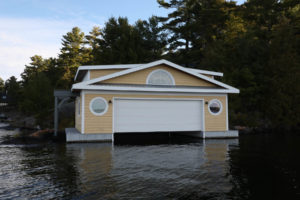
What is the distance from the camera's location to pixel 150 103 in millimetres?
15203

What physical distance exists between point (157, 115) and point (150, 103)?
0.88 meters

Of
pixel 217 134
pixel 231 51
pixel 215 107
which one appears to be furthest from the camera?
pixel 231 51

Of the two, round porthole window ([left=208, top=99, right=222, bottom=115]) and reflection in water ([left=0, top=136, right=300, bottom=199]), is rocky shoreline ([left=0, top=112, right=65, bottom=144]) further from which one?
round porthole window ([left=208, top=99, right=222, bottom=115])

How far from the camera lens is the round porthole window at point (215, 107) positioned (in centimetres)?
1598

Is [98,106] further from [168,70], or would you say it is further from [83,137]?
[168,70]

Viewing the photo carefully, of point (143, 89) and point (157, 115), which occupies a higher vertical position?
point (143, 89)

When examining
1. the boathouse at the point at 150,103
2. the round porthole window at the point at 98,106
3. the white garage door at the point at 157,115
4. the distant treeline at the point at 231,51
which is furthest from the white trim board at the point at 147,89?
the distant treeline at the point at 231,51

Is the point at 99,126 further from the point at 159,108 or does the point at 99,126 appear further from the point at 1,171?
the point at 1,171

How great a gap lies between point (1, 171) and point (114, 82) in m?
8.20

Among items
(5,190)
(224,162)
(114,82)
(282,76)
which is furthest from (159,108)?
(282,76)

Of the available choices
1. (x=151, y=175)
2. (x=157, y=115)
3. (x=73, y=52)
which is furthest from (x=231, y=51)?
(x=73, y=52)

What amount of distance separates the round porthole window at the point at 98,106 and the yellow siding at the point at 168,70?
1.22 m

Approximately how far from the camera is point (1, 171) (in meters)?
7.42

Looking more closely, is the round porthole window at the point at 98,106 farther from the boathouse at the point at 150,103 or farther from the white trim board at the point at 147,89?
the white trim board at the point at 147,89
